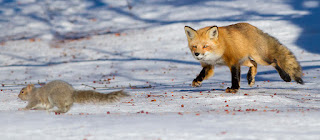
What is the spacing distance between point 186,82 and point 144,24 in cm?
1500

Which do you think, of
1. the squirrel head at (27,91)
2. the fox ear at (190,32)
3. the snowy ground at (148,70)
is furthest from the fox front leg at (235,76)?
the squirrel head at (27,91)

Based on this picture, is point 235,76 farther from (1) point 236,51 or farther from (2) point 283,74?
Answer: (2) point 283,74

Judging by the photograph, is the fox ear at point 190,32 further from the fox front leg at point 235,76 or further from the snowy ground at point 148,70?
the snowy ground at point 148,70

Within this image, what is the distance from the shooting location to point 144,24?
1030 inches

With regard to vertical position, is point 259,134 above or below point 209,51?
below

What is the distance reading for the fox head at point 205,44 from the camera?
7191 mm

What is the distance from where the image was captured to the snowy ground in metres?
4.43

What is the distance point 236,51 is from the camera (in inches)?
298

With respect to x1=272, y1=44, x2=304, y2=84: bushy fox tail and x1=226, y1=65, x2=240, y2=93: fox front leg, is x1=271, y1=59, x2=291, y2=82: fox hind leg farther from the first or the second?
x1=226, y1=65, x2=240, y2=93: fox front leg

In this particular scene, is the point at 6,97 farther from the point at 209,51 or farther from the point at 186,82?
the point at 186,82

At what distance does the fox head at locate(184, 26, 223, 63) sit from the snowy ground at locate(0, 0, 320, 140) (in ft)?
2.64

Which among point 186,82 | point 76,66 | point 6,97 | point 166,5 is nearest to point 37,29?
point 166,5

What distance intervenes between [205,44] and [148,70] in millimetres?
7798

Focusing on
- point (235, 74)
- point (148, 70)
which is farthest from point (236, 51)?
point (148, 70)
